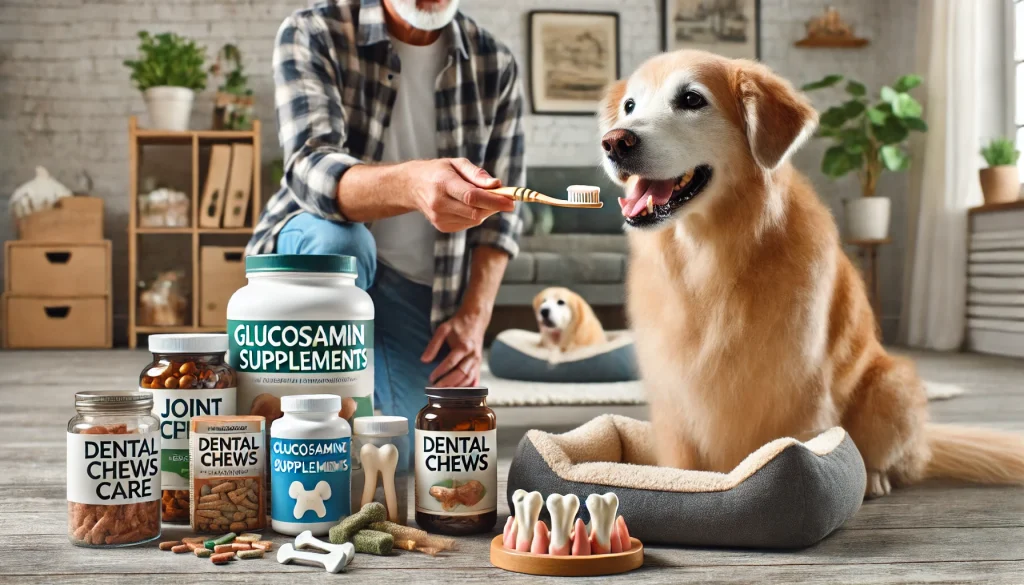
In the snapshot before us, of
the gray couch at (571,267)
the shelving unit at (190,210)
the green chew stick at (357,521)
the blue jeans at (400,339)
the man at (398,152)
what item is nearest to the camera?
the green chew stick at (357,521)

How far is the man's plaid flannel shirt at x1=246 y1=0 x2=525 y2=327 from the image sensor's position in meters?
1.70

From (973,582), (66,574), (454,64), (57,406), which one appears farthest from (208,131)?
(973,582)

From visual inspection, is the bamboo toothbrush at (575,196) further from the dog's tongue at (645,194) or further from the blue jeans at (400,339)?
the blue jeans at (400,339)

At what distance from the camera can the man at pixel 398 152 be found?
168 centimetres

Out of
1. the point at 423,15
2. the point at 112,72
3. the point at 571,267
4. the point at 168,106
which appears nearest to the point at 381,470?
the point at 423,15

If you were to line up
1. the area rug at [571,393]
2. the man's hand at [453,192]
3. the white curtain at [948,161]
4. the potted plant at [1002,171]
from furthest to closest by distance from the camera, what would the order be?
the white curtain at [948,161] < the potted plant at [1002,171] < the area rug at [571,393] < the man's hand at [453,192]

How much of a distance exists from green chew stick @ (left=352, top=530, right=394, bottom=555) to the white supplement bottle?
0.21 metres

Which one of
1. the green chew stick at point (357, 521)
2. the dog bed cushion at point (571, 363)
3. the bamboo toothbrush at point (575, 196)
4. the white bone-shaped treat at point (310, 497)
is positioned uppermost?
the bamboo toothbrush at point (575, 196)

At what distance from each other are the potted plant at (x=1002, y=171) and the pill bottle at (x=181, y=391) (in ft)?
14.4

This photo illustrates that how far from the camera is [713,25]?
5867mm

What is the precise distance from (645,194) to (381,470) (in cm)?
55

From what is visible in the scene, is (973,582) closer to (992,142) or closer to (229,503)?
(229,503)

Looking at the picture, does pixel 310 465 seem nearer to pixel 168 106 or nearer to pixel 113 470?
pixel 113 470

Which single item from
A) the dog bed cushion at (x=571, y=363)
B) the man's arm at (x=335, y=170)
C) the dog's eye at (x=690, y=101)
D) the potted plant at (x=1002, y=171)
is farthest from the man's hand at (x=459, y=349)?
the potted plant at (x=1002, y=171)
